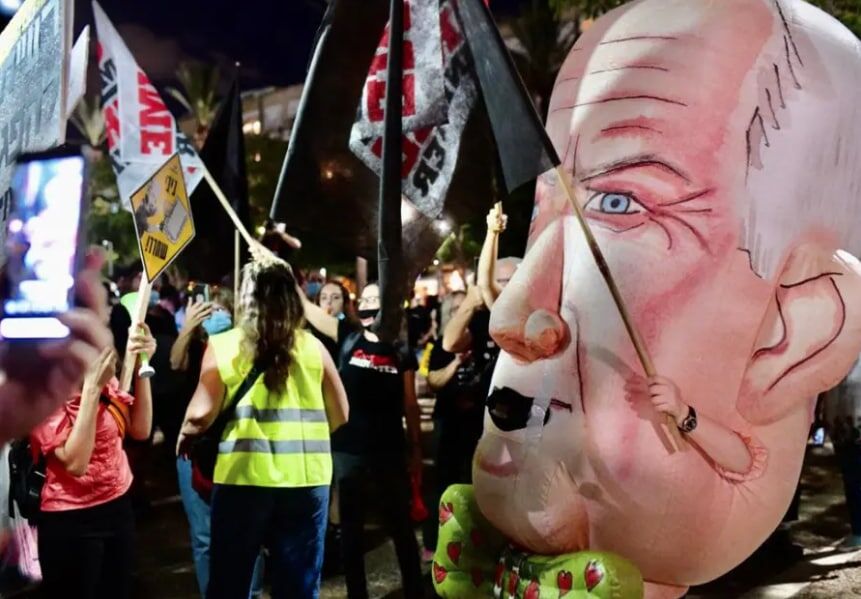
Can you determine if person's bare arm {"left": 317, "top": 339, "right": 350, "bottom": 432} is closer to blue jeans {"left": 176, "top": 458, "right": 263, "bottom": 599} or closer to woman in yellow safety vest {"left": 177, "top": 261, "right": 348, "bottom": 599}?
woman in yellow safety vest {"left": 177, "top": 261, "right": 348, "bottom": 599}

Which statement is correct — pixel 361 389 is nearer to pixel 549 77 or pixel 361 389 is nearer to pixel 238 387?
pixel 238 387

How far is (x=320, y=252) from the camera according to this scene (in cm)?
2962

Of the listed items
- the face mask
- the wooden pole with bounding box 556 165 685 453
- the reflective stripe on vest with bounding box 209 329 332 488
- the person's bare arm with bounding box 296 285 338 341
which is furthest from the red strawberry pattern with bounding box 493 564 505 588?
the face mask

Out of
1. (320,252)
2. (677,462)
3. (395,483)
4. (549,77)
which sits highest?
(549,77)

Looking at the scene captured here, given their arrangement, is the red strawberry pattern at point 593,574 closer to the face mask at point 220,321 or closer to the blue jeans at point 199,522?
the blue jeans at point 199,522

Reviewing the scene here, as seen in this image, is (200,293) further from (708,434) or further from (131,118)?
(708,434)

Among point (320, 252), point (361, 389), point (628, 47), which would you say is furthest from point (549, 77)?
point (628, 47)

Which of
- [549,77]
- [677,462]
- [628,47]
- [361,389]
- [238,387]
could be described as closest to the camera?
[677,462]

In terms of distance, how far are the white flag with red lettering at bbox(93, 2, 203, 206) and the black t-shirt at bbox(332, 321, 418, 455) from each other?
1939mm

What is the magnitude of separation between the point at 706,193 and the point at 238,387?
2.06 metres

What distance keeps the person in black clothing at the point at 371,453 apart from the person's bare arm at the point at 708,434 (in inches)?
87.9

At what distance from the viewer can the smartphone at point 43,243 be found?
4.58 ft

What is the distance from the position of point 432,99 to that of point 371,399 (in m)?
2.19

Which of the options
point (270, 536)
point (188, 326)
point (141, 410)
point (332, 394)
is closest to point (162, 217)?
point (141, 410)
